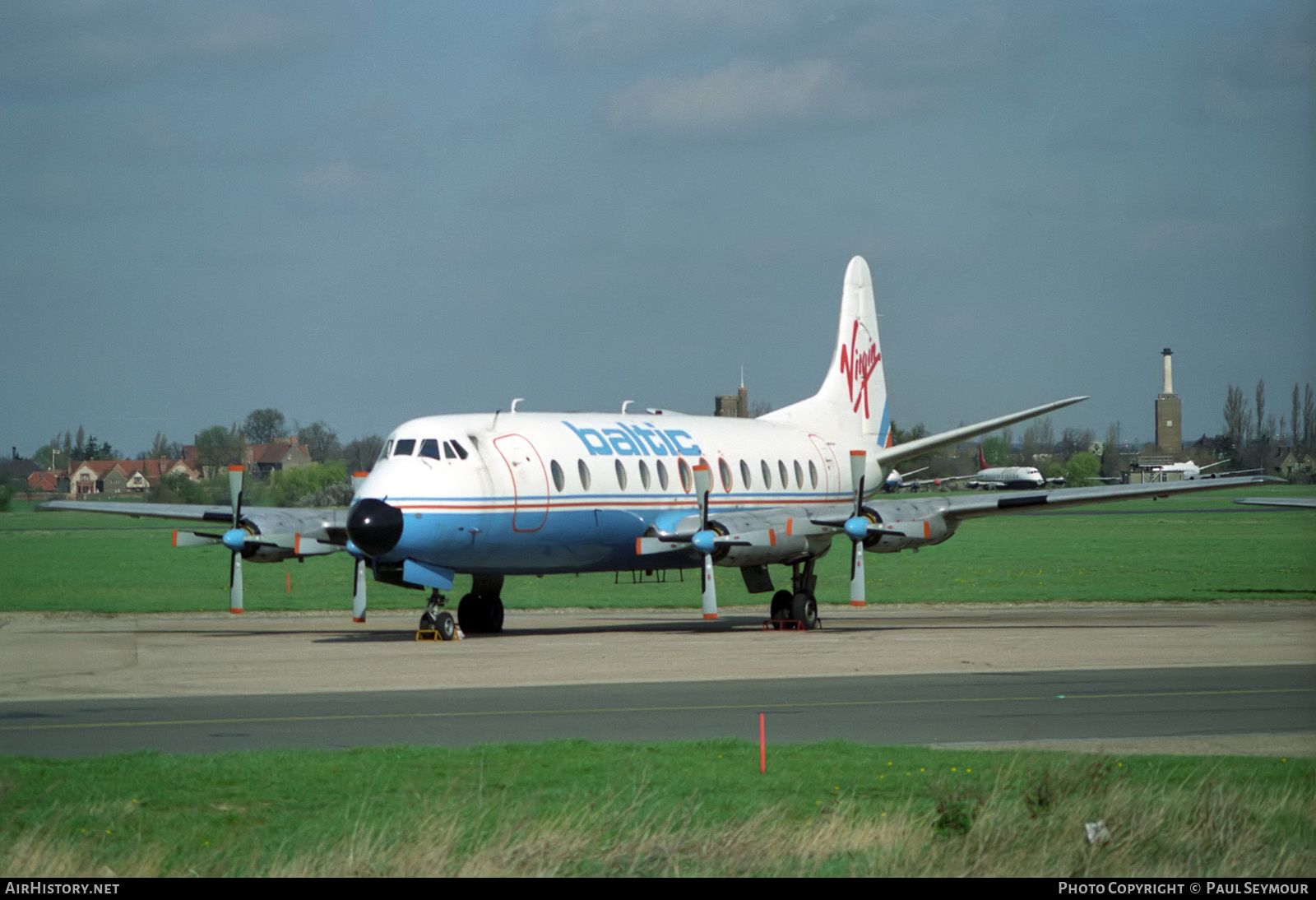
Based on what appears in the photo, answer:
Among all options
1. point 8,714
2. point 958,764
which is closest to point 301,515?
point 8,714

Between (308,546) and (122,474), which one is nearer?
(308,546)

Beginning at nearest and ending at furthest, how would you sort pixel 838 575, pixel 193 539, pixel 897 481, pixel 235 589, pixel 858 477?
pixel 235 589, pixel 193 539, pixel 858 477, pixel 897 481, pixel 838 575

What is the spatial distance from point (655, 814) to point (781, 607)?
2207 centimetres

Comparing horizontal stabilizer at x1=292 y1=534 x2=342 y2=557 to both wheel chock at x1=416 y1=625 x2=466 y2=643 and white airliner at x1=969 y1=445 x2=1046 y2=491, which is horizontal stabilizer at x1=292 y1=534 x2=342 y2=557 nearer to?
wheel chock at x1=416 y1=625 x2=466 y2=643

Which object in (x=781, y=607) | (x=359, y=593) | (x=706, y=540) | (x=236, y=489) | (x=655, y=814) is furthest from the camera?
(x=781, y=607)

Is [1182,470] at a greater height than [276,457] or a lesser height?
greater

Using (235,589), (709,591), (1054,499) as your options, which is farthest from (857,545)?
(235,589)

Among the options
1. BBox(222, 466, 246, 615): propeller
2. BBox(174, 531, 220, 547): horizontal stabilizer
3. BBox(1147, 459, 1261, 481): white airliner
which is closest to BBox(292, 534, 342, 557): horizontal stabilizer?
BBox(222, 466, 246, 615): propeller

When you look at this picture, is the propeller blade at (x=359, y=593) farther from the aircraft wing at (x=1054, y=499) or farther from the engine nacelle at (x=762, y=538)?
the aircraft wing at (x=1054, y=499)

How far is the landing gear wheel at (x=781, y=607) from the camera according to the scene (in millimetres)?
33250

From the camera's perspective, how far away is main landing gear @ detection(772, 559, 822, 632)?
32.8m

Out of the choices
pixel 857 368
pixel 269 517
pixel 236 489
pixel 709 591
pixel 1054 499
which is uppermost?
pixel 857 368

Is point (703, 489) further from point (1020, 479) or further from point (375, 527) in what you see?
point (1020, 479)

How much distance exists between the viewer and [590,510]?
3030 centimetres
